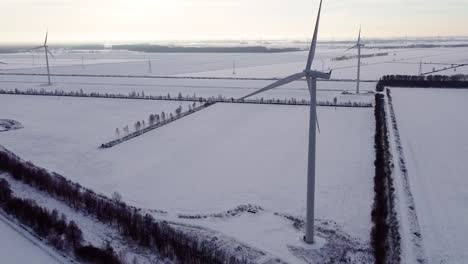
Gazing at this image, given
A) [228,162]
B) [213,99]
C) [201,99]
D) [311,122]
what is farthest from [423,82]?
[311,122]

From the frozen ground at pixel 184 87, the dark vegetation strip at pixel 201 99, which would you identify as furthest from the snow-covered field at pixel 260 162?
the frozen ground at pixel 184 87

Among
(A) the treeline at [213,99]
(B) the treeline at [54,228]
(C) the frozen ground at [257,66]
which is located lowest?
(B) the treeline at [54,228]

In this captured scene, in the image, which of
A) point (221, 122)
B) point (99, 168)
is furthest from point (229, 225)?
point (221, 122)

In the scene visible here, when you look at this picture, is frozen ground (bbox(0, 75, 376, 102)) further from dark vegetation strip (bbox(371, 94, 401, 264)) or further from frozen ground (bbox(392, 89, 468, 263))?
dark vegetation strip (bbox(371, 94, 401, 264))

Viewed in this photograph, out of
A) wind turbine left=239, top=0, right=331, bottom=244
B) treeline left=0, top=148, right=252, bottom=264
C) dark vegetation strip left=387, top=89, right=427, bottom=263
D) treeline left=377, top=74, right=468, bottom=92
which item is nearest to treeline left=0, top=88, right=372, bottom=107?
treeline left=377, top=74, right=468, bottom=92

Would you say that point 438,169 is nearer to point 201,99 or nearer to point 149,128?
point 149,128

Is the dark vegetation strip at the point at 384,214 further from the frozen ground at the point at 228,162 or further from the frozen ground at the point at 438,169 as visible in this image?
the frozen ground at the point at 438,169
